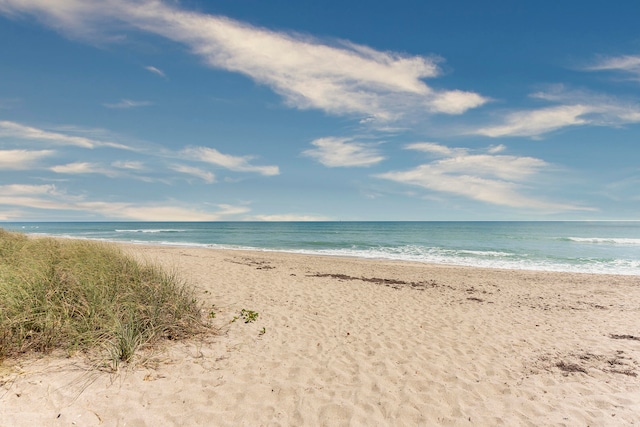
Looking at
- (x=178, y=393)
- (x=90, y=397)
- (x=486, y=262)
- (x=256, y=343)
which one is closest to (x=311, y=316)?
(x=256, y=343)

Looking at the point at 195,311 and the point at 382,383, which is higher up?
the point at 195,311

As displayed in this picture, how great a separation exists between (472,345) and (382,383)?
309 cm

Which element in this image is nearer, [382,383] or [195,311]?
[382,383]

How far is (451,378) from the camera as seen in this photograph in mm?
5945

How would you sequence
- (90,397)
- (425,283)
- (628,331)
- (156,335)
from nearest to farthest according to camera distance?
(90,397) < (156,335) < (628,331) < (425,283)

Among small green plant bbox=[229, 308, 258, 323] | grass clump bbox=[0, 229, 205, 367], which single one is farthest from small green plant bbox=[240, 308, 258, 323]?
grass clump bbox=[0, 229, 205, 367]

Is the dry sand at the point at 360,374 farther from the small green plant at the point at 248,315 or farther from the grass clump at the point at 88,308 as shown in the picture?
the grass clump at the point at 88,308

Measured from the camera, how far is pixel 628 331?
30.6 ft

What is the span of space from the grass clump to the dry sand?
49 cm

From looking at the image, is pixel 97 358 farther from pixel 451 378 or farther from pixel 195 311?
pixel 451 378

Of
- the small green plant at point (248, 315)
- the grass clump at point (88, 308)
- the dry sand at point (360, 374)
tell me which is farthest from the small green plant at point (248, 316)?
the grass clump at point (88, 308)

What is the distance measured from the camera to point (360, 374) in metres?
5.99

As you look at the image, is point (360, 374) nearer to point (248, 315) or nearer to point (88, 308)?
point (248, 315)

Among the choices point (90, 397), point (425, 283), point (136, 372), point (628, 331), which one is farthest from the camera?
point (425, 283)
